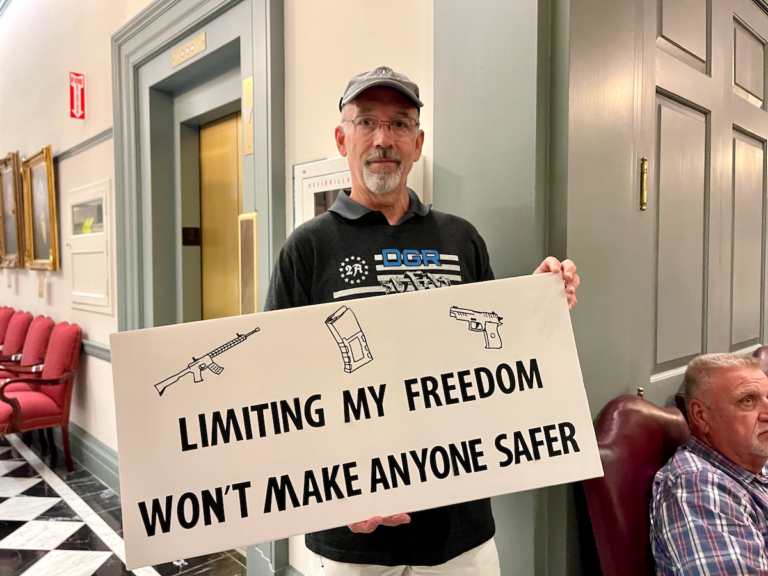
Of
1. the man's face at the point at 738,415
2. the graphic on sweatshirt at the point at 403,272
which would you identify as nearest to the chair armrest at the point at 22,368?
the graphic on sweatshirt at the point at 403,272

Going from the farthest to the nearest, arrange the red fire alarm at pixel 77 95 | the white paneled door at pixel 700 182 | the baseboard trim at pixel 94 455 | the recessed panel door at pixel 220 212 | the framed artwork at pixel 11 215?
the framed artwork at pixel 11 215 → the red fire alarm at pixel 77 95 → the baseboard trim at pixel 94 455 → the recessed panel door at pixel 220 212 → the white paneled door at pixel 700 182

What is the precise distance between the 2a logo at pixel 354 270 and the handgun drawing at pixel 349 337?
5.9 inches

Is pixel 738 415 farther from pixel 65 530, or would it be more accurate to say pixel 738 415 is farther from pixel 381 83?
pixel 65 530

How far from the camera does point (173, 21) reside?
252cm

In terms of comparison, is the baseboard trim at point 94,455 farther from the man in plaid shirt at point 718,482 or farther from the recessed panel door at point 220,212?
the man in plaid shirt at point 718,482

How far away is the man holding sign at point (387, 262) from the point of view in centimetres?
109

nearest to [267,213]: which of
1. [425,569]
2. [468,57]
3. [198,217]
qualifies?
[468,57]

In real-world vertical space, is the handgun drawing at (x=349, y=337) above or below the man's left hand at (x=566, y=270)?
below

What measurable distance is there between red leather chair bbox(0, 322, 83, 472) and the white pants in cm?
321

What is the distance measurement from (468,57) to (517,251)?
580mm

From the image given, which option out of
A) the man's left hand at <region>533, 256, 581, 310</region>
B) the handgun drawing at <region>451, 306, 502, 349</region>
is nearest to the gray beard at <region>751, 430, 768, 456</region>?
the man's left hand at <region>533, 256, 581, 310</region>

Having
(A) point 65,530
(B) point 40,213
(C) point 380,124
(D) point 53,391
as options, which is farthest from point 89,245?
(C) point 380,124

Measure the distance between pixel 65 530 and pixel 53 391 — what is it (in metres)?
1.28

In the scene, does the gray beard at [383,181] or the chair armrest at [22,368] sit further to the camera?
the chair armrest at [22,368]
